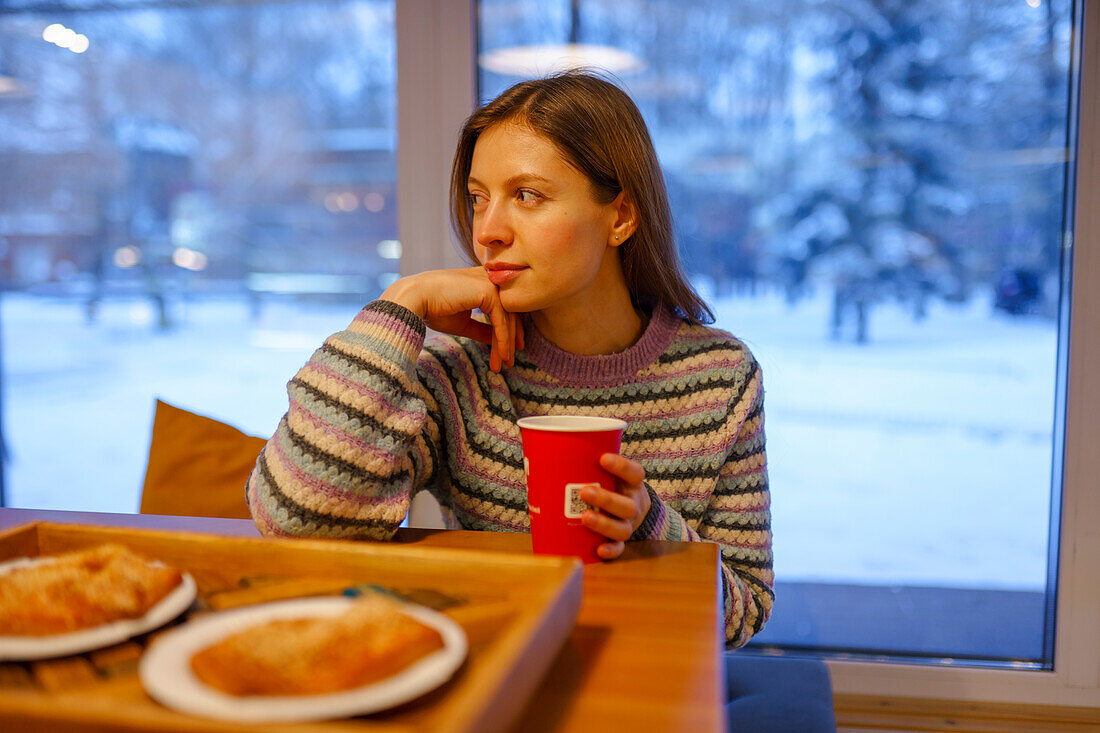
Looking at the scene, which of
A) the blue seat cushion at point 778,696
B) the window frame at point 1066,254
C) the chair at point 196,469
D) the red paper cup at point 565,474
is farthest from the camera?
the window frame at point 1066,254

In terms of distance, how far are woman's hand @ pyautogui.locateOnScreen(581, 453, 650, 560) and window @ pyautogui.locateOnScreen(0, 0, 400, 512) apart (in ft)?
4.55

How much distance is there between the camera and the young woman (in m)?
0.92

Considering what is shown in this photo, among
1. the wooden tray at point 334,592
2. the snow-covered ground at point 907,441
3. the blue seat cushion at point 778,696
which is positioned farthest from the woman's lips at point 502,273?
the snow-covered ground at point 907,441

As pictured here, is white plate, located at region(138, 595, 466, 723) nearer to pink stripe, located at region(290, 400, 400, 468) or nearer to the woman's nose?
pink stripe, located at region(290, 400, 400, 468)

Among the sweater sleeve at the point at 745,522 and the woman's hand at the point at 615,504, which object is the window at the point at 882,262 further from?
the woman's hand at the point at 615,504

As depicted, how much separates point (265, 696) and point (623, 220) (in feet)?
2.84

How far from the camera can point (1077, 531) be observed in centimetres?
175

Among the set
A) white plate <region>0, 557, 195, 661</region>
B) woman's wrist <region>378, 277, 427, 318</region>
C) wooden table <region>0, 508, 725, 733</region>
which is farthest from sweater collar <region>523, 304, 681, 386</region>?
white plate <region>0, 557, 195, 661</region>

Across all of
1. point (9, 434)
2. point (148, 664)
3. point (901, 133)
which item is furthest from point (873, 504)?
point (9, 434)

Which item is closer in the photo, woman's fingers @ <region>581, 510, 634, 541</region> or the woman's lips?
woman's fingers @ <region>581, 510, 634, 541</region>

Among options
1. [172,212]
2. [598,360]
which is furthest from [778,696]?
[172,212]

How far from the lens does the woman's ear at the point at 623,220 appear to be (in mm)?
1134

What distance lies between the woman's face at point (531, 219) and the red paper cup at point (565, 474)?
1.08 ft

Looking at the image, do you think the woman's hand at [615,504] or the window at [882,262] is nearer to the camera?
the woman's hand at [615,504]
